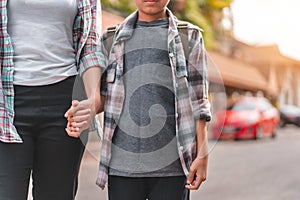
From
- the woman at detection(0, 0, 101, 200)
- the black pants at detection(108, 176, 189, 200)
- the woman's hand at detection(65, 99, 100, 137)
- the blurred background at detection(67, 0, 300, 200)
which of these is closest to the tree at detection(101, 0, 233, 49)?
the blurred background at detection(67, 0, 300, 200)

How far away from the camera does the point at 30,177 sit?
210 centimetres

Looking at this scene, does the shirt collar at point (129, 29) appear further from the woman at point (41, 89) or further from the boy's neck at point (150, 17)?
the woman at point (41, 89)

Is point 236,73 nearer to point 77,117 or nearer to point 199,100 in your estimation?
point 199,100

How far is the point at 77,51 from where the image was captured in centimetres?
215

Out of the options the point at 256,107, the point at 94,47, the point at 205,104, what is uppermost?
the point at 94,47

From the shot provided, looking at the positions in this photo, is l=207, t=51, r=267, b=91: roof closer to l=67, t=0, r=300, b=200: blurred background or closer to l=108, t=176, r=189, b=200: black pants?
l=67, t=0, r=300, b=200: blurred background

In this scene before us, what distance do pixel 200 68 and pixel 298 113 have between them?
27153 millimetres

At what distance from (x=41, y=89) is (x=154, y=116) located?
0.44m

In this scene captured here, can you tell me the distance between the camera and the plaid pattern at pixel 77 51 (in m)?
2.01

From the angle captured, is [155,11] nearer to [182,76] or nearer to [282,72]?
[182,76]

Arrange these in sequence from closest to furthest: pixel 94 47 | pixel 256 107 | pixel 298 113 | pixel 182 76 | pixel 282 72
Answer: pixel 182 76, pixel 94 47, pixel 256 107, pixel 298 113, pixel 282 72

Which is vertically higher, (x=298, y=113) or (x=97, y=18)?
(x=97, y=18)

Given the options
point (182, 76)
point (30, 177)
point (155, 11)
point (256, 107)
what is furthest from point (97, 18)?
point (256, 107)

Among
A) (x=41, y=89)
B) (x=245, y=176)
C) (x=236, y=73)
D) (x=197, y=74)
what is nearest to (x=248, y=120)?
(x=245, y=176)
